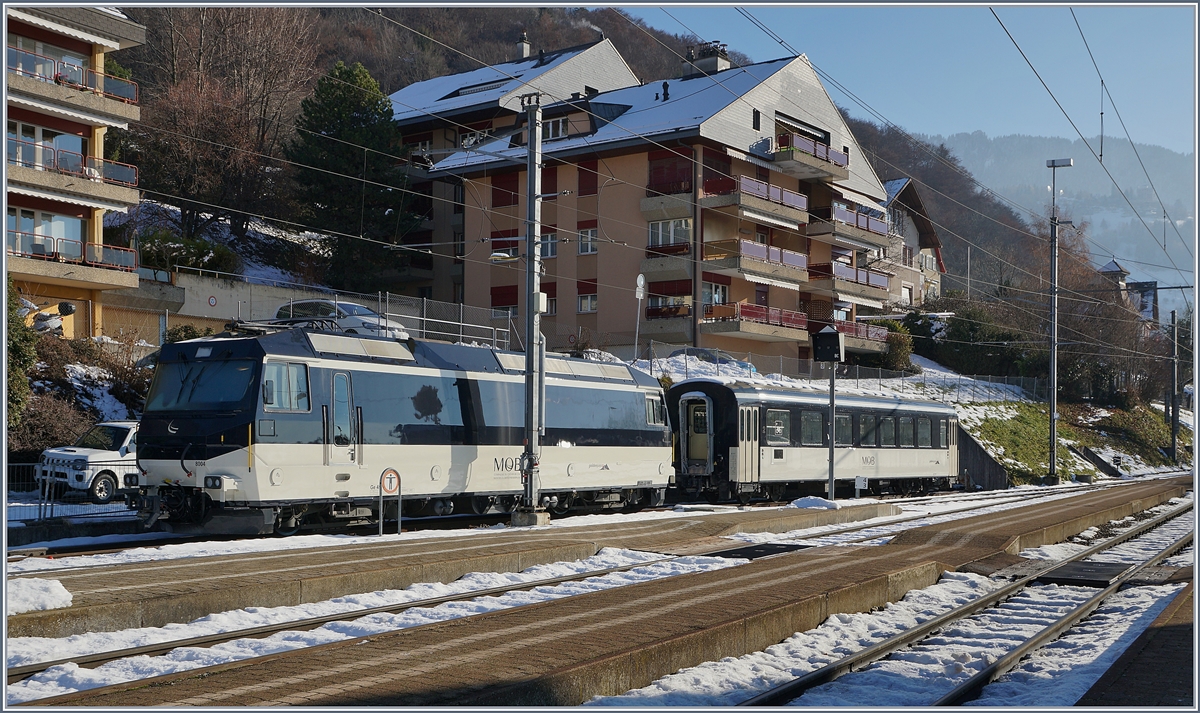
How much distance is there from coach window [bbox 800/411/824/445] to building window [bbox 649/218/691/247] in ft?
65.9

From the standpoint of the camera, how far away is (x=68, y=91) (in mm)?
34812

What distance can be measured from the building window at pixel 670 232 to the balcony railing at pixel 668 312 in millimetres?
3051

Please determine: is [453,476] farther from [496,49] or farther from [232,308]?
[496,49]

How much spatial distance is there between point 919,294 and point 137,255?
63365 mm

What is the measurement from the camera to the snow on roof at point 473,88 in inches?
2215

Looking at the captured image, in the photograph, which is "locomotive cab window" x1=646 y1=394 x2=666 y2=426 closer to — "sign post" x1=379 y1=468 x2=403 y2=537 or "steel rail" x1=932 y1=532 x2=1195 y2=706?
"sign post" x1=379 y1=468 x2=403 y2=537

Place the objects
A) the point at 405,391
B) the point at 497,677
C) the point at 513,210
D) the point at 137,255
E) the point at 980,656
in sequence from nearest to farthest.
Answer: the point at 497,677 < the point at 980,656 < the point at 405,391 < the point at 137,255 < the point at 513,210

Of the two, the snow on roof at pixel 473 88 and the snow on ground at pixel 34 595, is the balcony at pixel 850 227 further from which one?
the snow on ground at pixel 34 595

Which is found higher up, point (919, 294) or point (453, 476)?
point (919, 294)

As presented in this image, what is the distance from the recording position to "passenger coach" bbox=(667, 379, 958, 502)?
28.0m

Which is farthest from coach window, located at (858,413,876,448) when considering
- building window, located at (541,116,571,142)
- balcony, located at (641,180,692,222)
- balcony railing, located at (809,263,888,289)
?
building window, located at (541,116,571,142)

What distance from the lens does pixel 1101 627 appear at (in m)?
11.2

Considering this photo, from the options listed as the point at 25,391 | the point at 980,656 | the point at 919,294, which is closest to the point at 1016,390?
the point at 919,294

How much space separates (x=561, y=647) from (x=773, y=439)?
69.9ft
